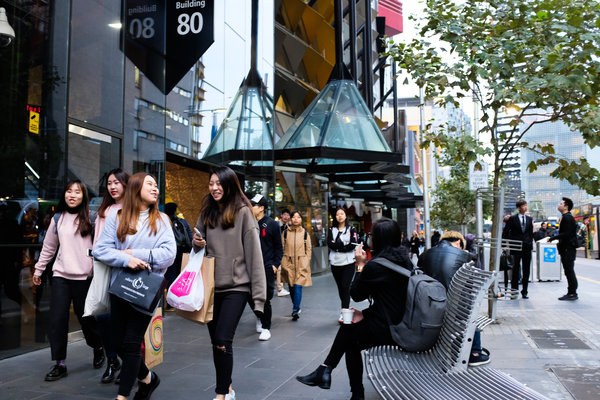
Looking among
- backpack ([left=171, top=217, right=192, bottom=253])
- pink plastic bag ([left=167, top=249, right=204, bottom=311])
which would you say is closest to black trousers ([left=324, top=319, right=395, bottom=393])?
pink plastic bag ([left=167, top=249, right=204, bottom=311])

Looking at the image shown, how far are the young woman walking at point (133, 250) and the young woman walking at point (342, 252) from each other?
461 cm

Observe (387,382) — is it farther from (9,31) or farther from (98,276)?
(9,31)

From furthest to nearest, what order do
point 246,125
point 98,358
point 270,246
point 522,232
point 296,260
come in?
point 246,125 < point 522,232 < point 296,260 < point 270,246 < point 98,358

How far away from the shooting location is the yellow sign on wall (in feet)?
22.4

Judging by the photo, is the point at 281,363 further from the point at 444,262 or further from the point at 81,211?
the point at 81,211

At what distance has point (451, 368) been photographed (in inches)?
149

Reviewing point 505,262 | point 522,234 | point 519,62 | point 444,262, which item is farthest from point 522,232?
point 444,262

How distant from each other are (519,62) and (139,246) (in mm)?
6362

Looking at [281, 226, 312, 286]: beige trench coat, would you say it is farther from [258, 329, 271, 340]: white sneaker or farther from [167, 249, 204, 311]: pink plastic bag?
[167, 249, 204, 311]: pink plastic bag

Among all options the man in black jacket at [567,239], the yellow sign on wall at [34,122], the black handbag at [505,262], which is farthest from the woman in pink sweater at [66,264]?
the man in black jacket at [567,239]

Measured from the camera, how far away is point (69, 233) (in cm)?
529

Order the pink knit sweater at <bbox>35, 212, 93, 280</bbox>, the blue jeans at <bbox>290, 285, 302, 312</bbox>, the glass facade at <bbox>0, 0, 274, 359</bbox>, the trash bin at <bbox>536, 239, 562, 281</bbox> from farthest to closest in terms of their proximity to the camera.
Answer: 1. the trash bin at <bbox>536, 239, 562, 281</bbox>
2. the blue jeans at <bbox>290, 285, 302, 312</bbox>
3. the glass facade at <bbox>0, 0, 274, 359</bbox>
4. the pink knit sweater at <bbox>35, 212, 93, 280</bbox>

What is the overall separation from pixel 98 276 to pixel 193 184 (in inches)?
363

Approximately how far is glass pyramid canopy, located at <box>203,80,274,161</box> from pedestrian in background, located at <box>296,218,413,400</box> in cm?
789
